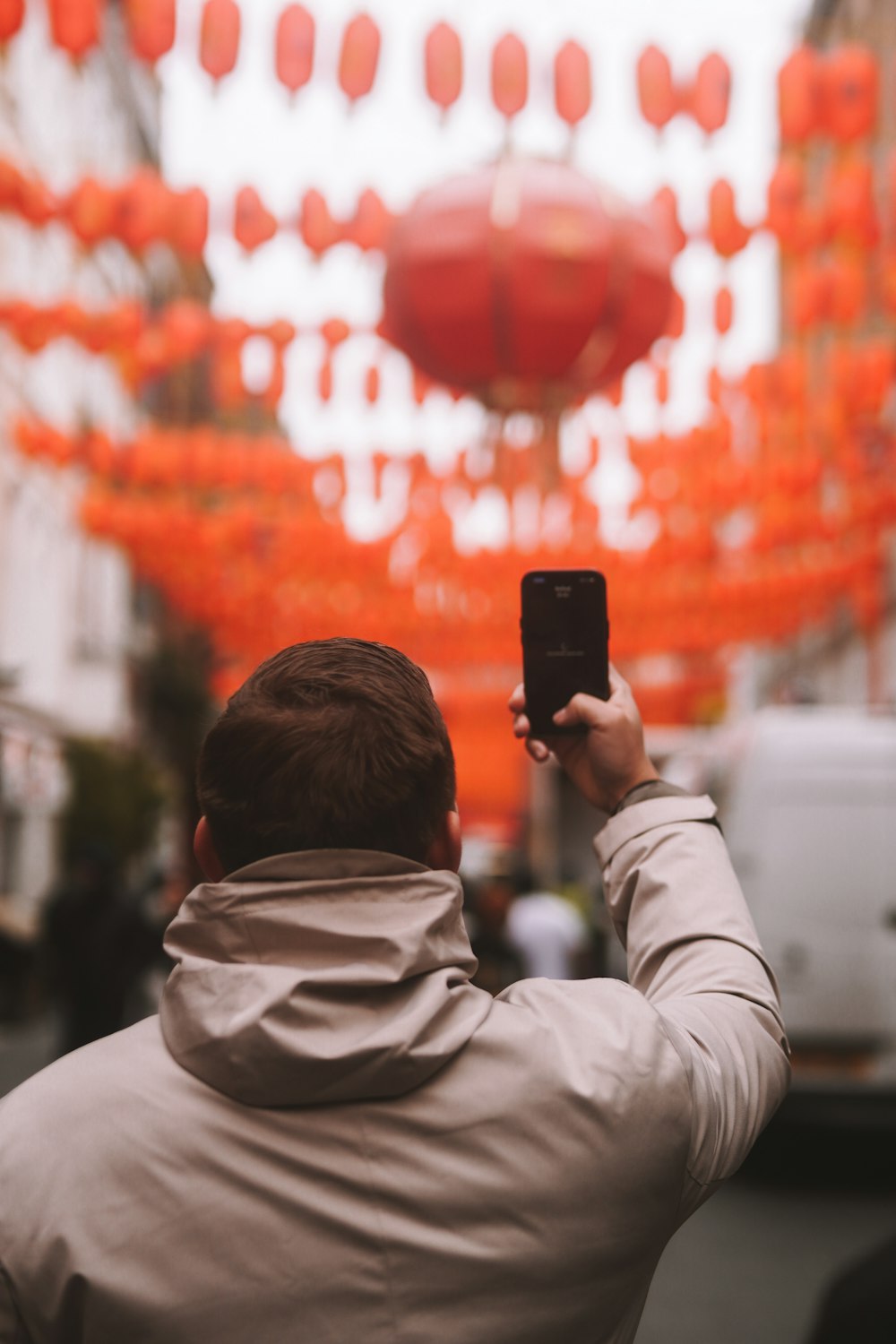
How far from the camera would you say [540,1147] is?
4.76 ft

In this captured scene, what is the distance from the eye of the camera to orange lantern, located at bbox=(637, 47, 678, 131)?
6867 mm

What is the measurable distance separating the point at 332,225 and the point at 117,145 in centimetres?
2415

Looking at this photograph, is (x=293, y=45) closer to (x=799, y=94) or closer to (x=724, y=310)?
(x=799, y=94)

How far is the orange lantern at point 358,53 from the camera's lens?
262 inches

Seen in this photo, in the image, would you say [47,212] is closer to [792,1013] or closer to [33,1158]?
[792,1013]

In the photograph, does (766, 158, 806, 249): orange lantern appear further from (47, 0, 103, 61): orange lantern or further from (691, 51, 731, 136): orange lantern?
(47, 0, 103, 61): orange lantern

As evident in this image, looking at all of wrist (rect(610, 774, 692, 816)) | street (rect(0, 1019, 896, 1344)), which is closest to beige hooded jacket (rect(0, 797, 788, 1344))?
wrist (rect(610, 774, 692, 816))

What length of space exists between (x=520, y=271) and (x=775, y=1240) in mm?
4458

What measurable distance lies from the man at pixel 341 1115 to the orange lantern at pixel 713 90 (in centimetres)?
596

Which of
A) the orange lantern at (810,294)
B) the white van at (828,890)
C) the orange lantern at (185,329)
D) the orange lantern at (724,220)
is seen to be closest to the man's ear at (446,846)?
the orange lantern at (724,220)

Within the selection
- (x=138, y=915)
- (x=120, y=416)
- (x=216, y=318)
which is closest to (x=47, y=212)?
(x=216, y=318)

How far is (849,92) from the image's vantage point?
7.24 m

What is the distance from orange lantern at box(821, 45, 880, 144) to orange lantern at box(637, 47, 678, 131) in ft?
2.76

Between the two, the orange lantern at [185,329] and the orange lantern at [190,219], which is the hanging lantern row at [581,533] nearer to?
the orange lantern at [190,219]
